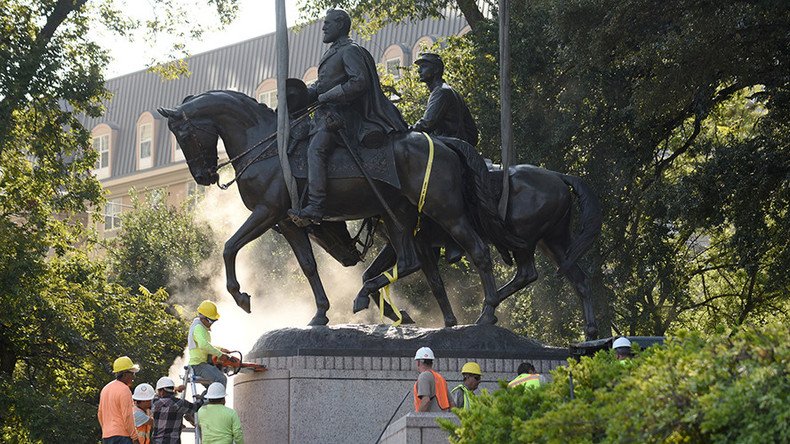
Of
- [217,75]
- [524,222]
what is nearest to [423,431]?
[524,222]

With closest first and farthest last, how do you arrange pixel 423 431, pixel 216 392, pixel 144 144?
1. pixel 423 431
2. pixel 216 392
3. pixel 144 144

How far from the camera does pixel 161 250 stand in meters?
54.1

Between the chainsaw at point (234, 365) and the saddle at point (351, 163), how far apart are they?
87.5 inches

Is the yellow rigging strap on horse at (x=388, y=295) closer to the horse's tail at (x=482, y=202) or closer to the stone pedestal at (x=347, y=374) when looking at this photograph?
the stone pedestal at (x=347, y=374)

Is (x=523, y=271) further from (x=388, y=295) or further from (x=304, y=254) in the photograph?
(x=304, y=254)

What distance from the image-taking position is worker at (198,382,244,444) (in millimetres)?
13148

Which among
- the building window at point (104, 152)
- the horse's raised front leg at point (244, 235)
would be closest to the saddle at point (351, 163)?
the horse's raised front leg at point (244, 235)

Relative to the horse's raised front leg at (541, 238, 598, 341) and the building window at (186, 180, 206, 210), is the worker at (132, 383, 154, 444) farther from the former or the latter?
the building window at (186, 180, 206, 210)

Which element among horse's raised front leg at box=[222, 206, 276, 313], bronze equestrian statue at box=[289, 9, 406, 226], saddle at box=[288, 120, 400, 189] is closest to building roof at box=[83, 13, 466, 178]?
bronze equestrian statue at box=[289, 9, 406, 226]

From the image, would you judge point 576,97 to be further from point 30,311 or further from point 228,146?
point 30,311

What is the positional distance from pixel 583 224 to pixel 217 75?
59229 mm

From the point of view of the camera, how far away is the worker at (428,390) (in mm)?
13406

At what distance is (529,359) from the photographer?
54.7 ft

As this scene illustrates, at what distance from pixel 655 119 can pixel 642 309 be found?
7.81 m
